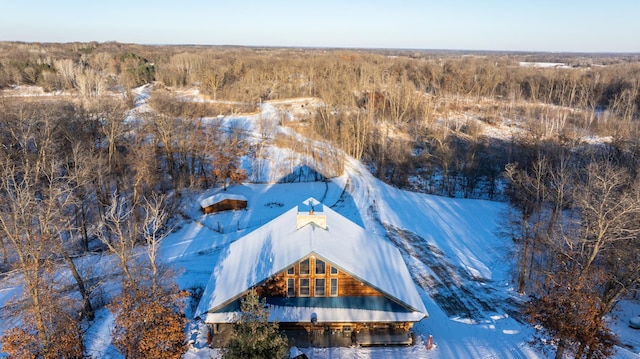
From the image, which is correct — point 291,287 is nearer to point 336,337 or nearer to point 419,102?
point 336,337

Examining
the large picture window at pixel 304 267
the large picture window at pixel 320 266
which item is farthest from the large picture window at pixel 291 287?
the large picture window at pixel 320 266

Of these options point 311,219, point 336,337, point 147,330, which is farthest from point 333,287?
point 147,330

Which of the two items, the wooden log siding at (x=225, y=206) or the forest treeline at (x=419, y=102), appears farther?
the forest treeline at (x=419, y=102)

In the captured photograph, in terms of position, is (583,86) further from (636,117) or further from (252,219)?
(252,219)

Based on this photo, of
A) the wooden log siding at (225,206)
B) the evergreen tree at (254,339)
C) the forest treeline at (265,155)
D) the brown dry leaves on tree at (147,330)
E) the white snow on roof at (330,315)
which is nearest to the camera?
the evergreen tree at (254,339)

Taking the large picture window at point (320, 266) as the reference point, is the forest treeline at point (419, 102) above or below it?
above

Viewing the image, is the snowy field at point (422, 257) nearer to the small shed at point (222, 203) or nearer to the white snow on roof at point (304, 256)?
the small shed at point (222, 203)
